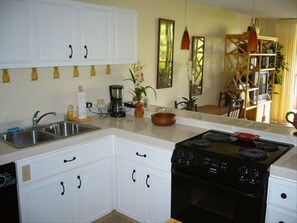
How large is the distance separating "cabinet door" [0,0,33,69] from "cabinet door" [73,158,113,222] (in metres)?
1.01

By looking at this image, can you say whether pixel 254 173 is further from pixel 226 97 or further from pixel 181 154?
pixel 226 97

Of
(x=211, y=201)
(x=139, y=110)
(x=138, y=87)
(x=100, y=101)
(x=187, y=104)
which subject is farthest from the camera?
(x=187, y=104)

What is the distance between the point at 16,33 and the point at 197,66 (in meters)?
3.30

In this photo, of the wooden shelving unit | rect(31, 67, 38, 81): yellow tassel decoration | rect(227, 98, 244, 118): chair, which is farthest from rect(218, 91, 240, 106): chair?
rect(31, 67, 38, 81): yellow tassel decoration

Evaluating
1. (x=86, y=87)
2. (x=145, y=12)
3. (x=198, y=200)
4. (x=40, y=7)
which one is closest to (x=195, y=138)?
(x=198, y=200)

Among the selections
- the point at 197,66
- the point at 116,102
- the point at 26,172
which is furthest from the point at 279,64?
the point at 26,172

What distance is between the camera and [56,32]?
2.57 metres

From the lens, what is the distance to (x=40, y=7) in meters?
2.43

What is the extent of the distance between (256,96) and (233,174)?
438cm

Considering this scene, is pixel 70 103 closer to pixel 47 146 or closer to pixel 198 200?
pixel 47 146

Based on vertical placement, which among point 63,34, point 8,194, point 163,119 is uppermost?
point 63,34

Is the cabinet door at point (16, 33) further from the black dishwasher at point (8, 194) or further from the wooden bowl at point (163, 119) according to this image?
the wooden bowl at point (163, 119)

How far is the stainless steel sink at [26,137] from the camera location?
2596mm

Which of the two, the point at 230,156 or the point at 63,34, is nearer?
the point at 230,156
